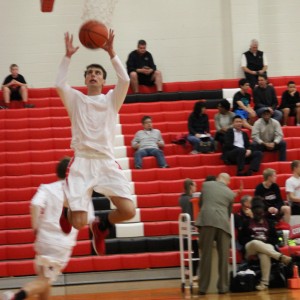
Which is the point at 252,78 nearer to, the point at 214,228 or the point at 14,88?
the point at 14,88

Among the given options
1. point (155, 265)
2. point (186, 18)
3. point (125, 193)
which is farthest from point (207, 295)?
point (186, 18)

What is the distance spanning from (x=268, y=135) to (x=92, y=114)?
7.43m

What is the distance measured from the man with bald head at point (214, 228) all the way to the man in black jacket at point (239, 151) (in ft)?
8.87

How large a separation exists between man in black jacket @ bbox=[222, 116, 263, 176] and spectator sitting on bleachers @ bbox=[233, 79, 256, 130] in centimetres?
95

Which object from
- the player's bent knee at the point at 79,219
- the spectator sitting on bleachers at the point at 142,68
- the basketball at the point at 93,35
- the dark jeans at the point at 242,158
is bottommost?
the player's bent knee at the point at 79,219

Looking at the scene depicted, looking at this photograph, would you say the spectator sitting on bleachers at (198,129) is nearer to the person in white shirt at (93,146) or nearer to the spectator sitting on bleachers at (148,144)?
the spectator sitting on bleachers at (148,144)

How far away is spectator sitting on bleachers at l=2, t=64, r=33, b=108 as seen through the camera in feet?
52.5

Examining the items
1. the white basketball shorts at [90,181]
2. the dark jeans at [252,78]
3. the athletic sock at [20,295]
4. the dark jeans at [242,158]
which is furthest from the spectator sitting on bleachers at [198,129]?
the white basketball shorts at [90,181]

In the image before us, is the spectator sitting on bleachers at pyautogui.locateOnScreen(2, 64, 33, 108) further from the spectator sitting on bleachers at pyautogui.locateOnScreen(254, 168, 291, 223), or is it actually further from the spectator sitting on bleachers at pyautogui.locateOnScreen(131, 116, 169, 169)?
the spectator sitting on bleachers at pyautogui.locateOnScreen(254, 168, 291, 223)

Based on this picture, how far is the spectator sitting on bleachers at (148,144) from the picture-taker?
1390cm

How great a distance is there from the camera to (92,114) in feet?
23.1

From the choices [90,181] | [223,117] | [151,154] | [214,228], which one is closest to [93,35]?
[90,181]

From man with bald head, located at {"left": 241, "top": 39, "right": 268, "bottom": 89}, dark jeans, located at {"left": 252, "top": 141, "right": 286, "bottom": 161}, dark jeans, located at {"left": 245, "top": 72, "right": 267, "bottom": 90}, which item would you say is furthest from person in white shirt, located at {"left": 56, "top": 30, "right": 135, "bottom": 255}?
man with bald head, located at {"left": 241, "top": 39, "right": 268, "bottom": 89}

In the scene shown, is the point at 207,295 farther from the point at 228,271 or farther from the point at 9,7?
the point at 9,7
